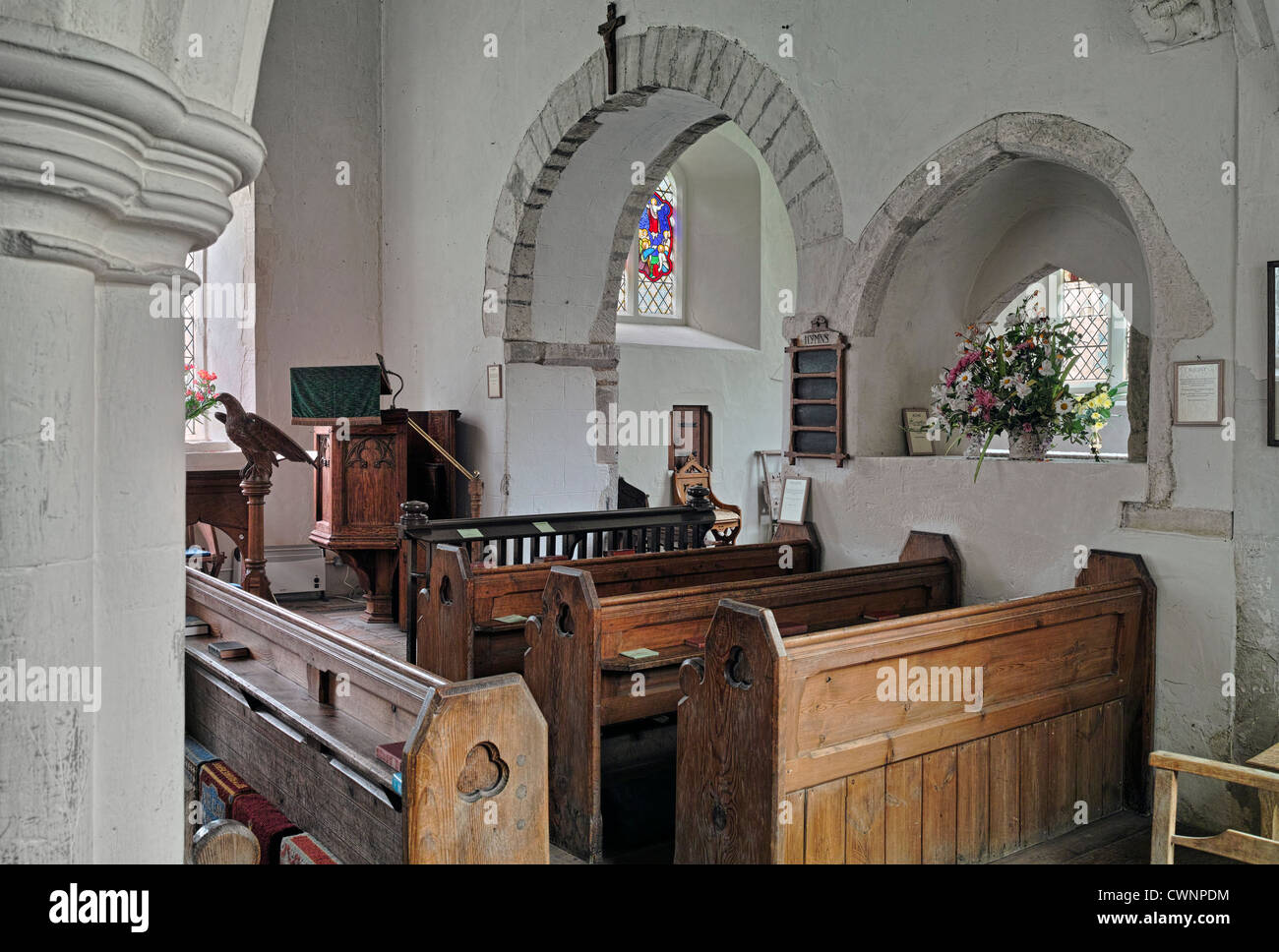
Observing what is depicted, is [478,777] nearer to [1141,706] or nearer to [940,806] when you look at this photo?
[940,806]

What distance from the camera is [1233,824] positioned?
301cm

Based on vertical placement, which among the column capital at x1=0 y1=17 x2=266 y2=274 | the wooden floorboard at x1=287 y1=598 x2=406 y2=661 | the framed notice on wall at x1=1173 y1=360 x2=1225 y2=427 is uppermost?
the column capital at x1=0 y1=17 x2=266 y2=274

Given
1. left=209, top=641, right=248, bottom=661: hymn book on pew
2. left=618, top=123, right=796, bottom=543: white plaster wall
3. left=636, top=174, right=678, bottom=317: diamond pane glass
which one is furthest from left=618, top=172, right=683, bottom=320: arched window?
left=209, top=641, right=248, bottom=661: hymn book on pew

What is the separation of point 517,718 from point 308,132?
678 centimetres

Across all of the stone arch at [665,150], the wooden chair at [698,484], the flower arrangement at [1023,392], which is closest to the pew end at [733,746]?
the flower arrangement at [1023,392]

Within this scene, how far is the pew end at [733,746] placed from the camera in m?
2.28

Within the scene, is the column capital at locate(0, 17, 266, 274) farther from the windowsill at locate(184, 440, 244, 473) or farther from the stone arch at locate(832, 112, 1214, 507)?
the windowsill at locate(184, 440, 244, 473)

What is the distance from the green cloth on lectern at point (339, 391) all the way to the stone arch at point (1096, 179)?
2.86 meters

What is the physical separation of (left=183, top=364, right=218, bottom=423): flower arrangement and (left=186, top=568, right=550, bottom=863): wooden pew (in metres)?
4.21

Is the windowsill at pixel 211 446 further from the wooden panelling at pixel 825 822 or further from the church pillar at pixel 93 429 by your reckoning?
the church pillar at pixel 93 429

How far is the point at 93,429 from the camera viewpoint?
1.20 metres

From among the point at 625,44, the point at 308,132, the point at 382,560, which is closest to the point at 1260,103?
the point at 625,44

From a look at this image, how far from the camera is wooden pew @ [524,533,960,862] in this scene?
2893 mm

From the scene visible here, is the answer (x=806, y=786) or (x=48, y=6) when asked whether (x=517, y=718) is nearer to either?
(x=806, y=786)
